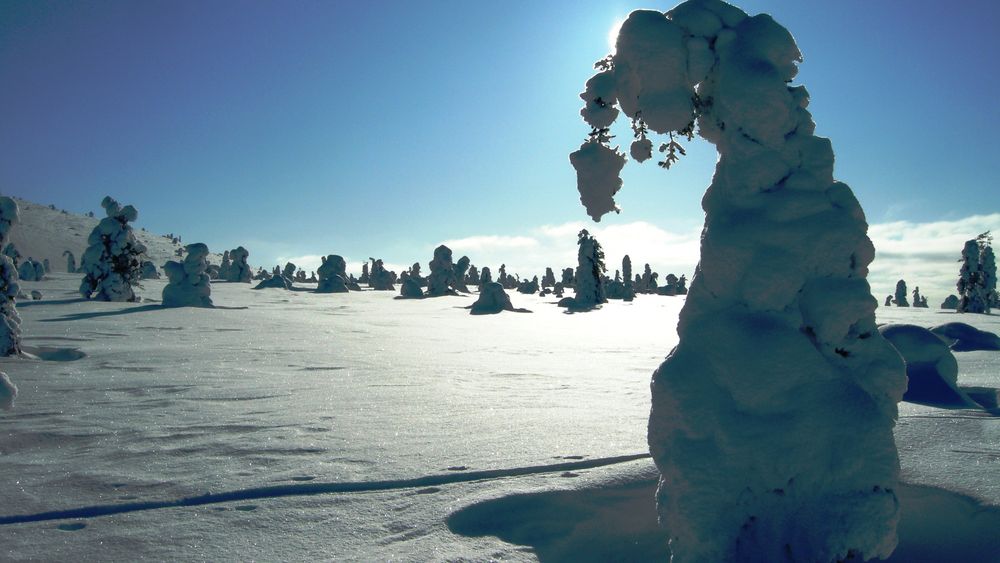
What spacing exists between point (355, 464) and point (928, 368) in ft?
22.1

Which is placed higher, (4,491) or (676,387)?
(676,387)

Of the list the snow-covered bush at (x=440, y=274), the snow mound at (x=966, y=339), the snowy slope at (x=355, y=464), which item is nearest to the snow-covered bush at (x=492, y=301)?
the snow-covered bush at (x=440, y=274)

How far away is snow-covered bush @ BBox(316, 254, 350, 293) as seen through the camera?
31.2 m

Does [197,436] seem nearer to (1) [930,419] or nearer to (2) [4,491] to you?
(2) [4,491]

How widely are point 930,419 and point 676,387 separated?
413cm

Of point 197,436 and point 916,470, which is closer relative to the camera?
point 916,470

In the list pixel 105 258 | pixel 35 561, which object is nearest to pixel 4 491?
pixel 35 561

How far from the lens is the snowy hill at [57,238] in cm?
5209

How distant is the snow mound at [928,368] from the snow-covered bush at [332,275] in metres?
28.8

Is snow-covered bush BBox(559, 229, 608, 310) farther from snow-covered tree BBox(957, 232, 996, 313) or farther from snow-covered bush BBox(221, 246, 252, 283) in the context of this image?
snow-covered bush BBox(221, 246, 252, 283)

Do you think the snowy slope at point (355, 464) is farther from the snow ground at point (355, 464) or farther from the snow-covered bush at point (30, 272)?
the snow-covered bush at point (30, 272)

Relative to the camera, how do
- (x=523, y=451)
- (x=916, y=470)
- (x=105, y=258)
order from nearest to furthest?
(x=916, y=470)
(x=523, y=451)
(x=105, y=258)

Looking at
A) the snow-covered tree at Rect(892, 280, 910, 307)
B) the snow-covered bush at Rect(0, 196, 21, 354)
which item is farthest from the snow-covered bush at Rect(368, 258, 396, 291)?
the snow-covered tree at Rect(892, 280, 910, 307)

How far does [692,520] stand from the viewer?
222 cm
